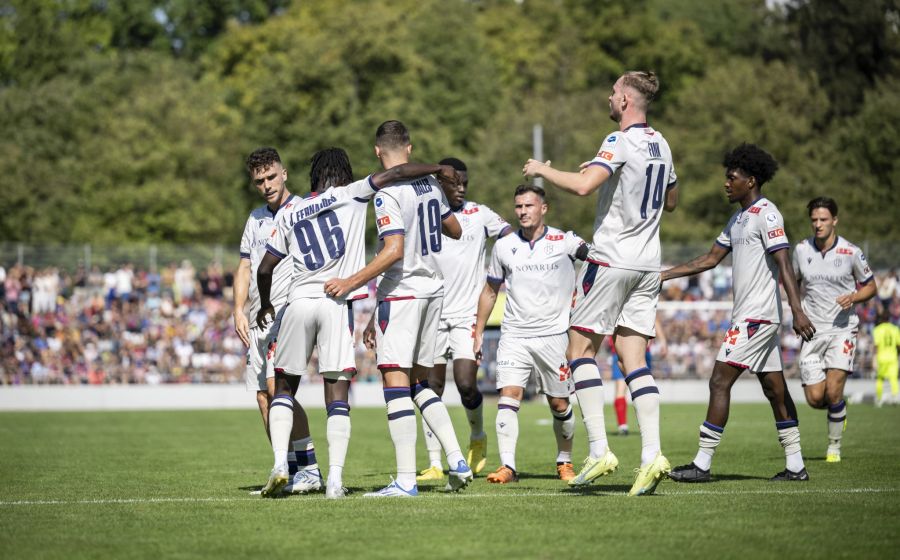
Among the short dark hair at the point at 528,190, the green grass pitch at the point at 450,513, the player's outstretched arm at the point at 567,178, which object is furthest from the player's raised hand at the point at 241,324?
the player's outstretched arm at the point at 567,178

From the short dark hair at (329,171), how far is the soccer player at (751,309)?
3.04 metres

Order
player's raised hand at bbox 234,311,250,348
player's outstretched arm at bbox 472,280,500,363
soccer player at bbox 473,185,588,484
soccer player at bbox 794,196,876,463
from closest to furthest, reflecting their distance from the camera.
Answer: player's raised hand at bbox 234,311,250,348
soccer player at bbox 473,185,588,484
player's outstretched arm at bbox 472,280,500,363
soccer player at bbox 794,196,876,463

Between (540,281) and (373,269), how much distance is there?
2.84 meters

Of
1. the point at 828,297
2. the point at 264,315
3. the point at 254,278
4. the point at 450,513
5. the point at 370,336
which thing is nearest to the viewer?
the point at 450,513

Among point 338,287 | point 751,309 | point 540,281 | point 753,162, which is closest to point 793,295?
point 751,309

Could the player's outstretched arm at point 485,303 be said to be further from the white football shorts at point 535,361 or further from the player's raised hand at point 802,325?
the player's raised hand at point 802,325

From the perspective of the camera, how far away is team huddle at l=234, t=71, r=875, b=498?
9117 mm

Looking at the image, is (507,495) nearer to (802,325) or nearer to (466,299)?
(802,325)

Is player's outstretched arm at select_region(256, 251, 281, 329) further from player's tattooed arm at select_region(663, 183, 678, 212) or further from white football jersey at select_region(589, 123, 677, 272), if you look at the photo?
player's tattooed arm at select_region(663, 183, 678, 212)

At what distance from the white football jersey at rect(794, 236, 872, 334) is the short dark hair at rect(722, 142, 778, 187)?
3.17 m

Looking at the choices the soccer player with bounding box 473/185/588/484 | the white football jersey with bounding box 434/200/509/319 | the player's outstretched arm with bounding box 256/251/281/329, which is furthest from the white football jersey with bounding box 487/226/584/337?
the player's outstretched arm with bounding box 256/251/281/329

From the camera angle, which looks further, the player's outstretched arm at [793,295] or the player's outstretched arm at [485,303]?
the player's outstretched arm at [485,303]

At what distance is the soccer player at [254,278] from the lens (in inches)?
413

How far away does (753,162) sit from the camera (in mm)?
10820
